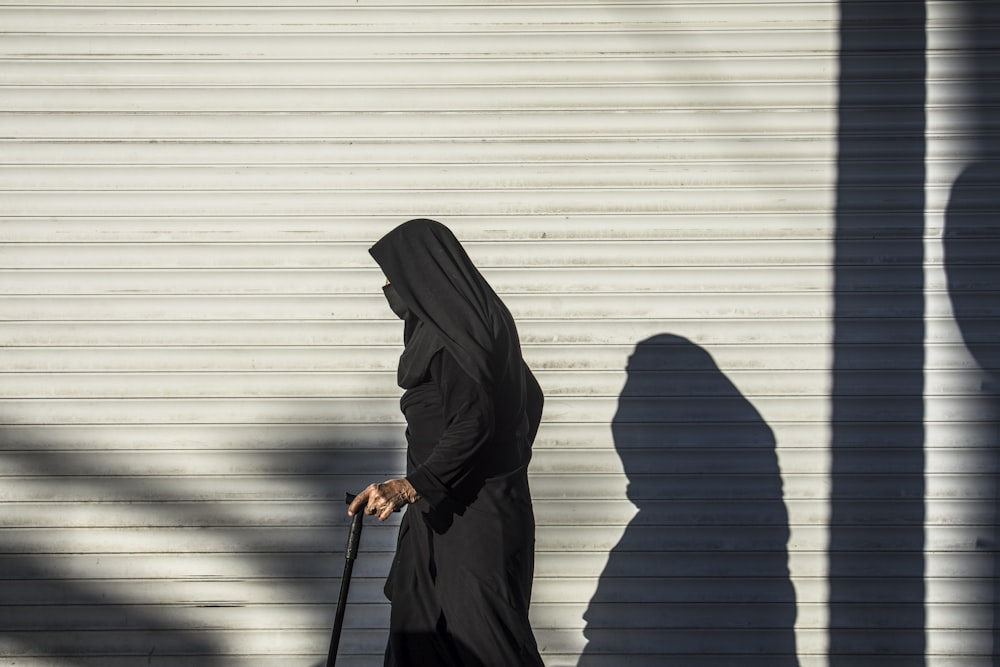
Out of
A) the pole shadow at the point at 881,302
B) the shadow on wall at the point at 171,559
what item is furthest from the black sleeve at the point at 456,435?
the pole shadow at the point at 881,302

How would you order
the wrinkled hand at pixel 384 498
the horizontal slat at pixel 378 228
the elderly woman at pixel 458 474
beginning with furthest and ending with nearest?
1. the horizontal slat at pixel 378 228
2. the elderly woman at pixel 458 474
3. the wrinkled hand at pixel 384 498

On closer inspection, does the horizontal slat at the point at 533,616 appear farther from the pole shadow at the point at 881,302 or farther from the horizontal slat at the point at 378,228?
the horizontal slat at the point at 378,228

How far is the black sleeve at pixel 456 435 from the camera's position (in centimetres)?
342

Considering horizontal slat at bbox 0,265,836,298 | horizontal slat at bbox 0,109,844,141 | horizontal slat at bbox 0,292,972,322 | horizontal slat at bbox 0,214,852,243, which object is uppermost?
horizontal slat at bbox 0,109,844,141

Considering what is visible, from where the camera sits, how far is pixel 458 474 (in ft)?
11.3

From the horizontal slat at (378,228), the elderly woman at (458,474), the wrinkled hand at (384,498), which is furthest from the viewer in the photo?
the horizontal slat at (378,228)

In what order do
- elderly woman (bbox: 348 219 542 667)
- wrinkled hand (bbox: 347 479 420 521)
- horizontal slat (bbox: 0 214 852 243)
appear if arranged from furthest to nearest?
1. horizontal slat (bbox: 0 214 852 243)
2. elderly woman (bbox: 348 219 542 667)
3. wrinkled hand (bbox: 347 479 420 521)

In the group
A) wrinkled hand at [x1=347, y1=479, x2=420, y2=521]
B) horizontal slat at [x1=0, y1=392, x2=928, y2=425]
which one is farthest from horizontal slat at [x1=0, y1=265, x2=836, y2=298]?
wrinkled hand at [x1=347, y1=479, x2=420, y2=521]

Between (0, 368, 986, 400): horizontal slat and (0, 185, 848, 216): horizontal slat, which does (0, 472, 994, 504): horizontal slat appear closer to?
(0, 368, 986, 400): horizontal slat

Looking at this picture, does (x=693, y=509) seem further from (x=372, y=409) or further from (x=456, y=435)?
(x=456, y=435)

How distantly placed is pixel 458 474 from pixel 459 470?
0.02m

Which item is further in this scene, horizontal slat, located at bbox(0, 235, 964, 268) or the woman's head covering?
horizontal slat, located at bbox(0, 235, 964, 268)

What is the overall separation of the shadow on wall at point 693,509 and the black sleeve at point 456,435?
1.45 meters

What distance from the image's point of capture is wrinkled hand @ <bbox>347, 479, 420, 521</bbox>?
3342 millimetres
